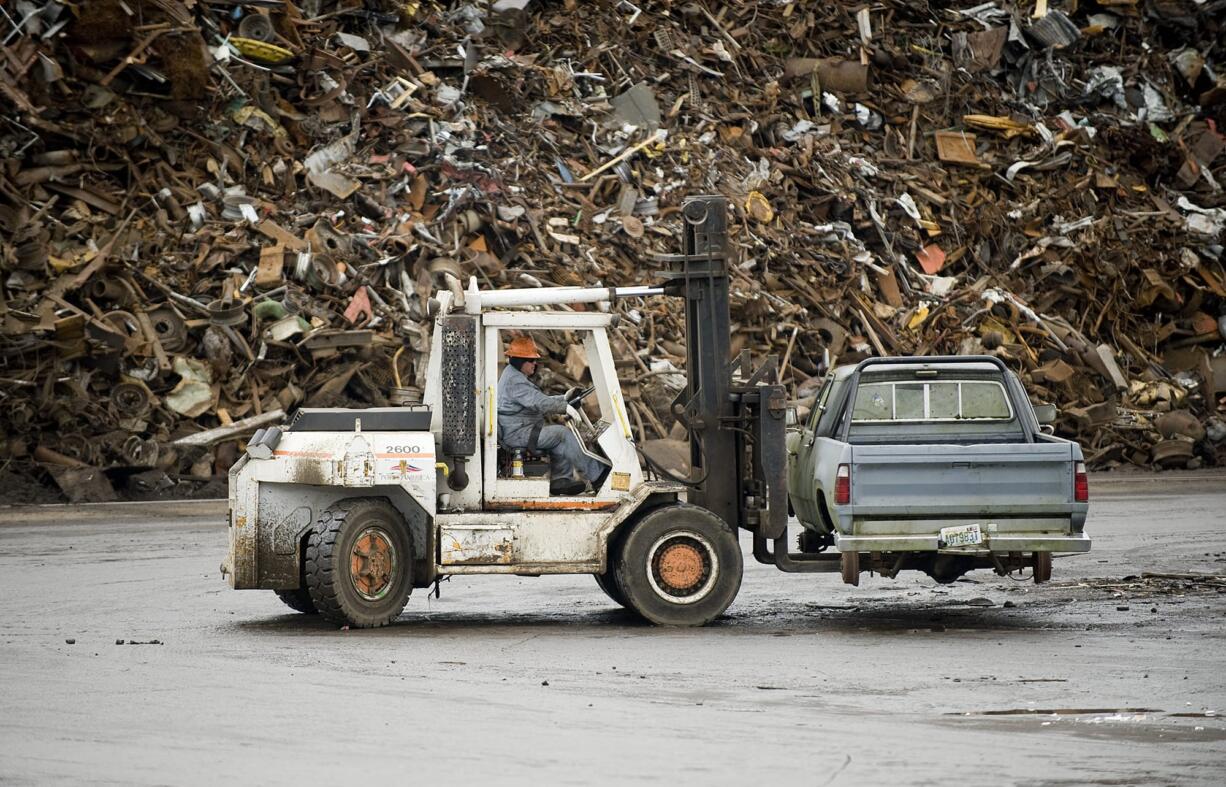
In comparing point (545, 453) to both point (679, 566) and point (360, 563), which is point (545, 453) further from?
point (360, 563)

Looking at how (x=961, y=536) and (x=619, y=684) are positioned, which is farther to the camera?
(x=961, y=536)

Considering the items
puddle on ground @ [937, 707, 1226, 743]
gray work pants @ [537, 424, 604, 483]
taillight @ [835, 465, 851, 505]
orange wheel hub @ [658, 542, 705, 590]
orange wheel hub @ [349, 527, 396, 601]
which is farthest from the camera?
gray work pants @ [537, 424, 604, 483]

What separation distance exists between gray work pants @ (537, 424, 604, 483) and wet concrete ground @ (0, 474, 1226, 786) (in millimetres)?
1150

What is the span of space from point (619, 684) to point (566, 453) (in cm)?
302

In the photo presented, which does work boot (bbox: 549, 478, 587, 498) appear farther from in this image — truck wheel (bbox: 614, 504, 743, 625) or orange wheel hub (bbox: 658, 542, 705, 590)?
orange wheel hub (bbox: 658, 542, 705, 590)

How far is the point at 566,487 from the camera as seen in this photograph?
39.6 feet

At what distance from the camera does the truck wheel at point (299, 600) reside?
1262 cm

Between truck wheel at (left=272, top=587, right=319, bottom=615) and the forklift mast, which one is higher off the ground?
the forklift mast

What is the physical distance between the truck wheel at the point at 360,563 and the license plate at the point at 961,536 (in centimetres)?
385

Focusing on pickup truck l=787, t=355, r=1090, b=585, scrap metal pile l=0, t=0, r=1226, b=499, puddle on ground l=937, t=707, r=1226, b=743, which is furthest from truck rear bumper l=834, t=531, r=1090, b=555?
scrap metal pile l=0, t=0, r=1226, b=499

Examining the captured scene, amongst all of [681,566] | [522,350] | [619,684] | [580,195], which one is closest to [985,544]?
[681,566]

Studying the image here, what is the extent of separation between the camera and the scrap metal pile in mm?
23469

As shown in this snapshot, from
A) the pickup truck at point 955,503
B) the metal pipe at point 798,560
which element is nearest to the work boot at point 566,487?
the metal pipe at point 798,560

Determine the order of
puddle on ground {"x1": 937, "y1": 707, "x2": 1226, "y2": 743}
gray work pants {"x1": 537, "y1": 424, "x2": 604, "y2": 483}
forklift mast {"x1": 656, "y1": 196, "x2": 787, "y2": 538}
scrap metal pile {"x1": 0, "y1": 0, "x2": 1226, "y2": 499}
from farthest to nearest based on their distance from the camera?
scrap metal pile {"x1": 0, "y1": 0, "x2": 1226, "y2": 499} < forklift mast {"x1": 656, "y1": 196, "x2": 787, "y2": 538} < gray work pants {"x1": 537, "y1": 424, "x2": 604, "y2": 483} < puddle on ground {"x1": 937, "y1": 707, "x2": 1226, "y2": 743}
